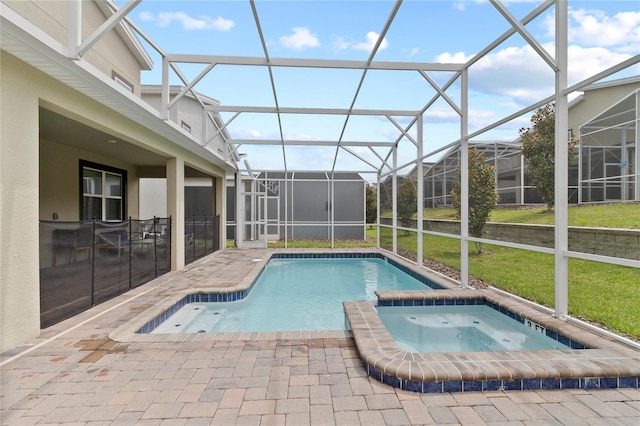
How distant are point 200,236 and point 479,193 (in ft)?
24.3

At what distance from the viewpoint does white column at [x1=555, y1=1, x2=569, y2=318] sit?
3998 mm

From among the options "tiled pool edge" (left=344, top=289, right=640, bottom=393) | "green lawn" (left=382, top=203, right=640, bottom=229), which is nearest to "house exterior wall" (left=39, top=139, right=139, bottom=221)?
"tiled pool edge" (left=344, top=289, right=640, bottom=393)

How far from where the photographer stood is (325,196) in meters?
15.9

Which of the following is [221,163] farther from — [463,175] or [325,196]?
[463,175]

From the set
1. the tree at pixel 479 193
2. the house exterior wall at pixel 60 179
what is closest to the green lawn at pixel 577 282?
the tree at pixel 479 193

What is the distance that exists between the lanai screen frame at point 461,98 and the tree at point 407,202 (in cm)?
28

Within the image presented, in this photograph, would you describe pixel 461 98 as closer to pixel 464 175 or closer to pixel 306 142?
pixel 464 175

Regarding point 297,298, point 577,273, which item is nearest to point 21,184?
point 297,298

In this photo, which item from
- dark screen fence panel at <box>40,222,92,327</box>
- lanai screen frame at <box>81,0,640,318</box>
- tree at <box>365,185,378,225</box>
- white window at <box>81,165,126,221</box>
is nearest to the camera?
lanai screen frame at <box>81,0,640,318</box>

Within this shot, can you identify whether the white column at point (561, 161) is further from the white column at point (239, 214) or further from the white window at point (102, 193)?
the white column at point (239, 214)

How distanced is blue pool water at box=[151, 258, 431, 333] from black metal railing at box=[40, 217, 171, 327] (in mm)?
1228

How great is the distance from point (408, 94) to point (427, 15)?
98.0 inches

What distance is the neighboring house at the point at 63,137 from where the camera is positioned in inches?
127

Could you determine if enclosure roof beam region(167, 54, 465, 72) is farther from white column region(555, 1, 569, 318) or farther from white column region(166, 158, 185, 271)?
white column region(166, 158, 185, 271)
